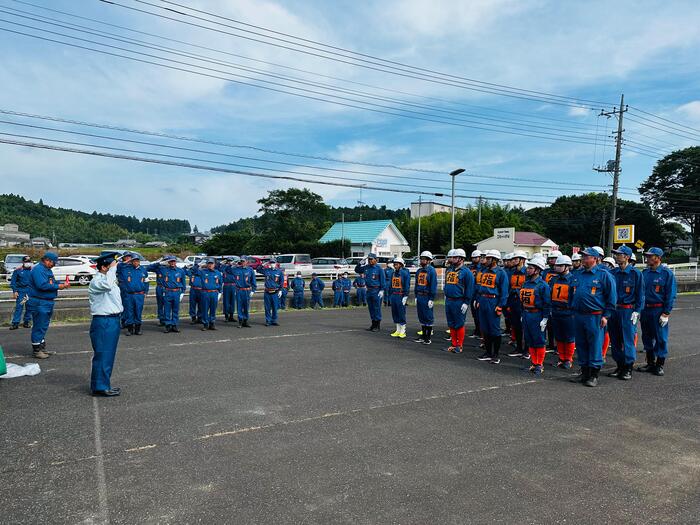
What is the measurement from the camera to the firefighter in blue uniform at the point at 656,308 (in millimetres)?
8398

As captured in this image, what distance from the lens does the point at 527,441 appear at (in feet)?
16.7

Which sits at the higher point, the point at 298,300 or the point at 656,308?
the point at 656,308

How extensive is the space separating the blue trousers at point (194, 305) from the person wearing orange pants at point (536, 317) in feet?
28.1

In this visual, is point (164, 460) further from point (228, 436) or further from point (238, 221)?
point (238, 221)

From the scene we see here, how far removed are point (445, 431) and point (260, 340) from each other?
668 centimetres

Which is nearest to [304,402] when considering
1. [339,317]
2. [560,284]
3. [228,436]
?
[228,436]

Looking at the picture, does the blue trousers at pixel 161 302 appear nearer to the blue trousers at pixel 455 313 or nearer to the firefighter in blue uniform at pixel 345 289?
the blue trousers at pixel 455 313

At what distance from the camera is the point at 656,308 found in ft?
28.3

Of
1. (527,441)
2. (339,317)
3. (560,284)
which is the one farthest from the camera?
(339,317)

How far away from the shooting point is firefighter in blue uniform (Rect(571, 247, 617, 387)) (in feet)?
24.2

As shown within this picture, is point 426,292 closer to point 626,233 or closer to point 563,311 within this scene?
point 563,311

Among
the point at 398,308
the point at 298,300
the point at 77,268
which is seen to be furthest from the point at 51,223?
the point at 398,308

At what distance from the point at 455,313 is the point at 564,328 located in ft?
7.00

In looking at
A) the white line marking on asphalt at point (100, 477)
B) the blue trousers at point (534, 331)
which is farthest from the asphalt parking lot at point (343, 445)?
the blue trousers at point (534, 331)
